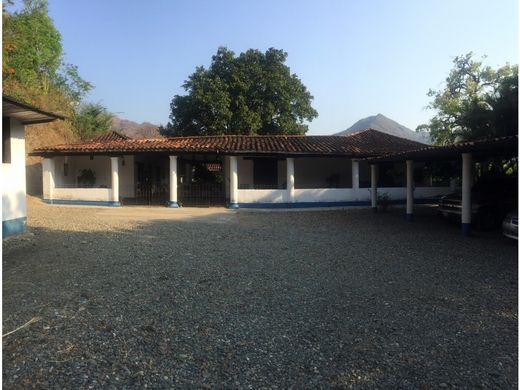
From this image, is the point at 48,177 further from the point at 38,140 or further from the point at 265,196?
the point at 265,196

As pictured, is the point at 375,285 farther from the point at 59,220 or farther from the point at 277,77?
the point at 277,77

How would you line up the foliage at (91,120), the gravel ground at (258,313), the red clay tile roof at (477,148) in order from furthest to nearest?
the foliage at (91,120) < the red clay tile roof at (477,148) < the gravel ground at (258,313)

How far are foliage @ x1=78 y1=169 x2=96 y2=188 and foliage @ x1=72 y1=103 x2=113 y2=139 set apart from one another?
37.0 feet

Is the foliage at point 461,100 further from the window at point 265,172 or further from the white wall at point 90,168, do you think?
the white wall at point 90,168

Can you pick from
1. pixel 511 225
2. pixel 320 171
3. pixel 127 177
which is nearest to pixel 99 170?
pixel 127 177

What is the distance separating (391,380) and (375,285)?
8.01 ft

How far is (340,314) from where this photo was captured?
162 inches

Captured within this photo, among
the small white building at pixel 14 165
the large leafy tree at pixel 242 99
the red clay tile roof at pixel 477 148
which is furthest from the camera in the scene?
the large leafy tree at pixel 242 99

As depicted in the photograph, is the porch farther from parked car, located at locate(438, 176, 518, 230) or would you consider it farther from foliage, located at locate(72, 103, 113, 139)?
foliage, located at locate(72, 103, 113, 139)

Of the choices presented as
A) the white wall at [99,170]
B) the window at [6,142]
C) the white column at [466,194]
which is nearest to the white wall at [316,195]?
the white column at [466,194]

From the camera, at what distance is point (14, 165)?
838 cm

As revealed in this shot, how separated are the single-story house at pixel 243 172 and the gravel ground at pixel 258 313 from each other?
306 inches

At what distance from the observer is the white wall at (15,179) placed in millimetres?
8055

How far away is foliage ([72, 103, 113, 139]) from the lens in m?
29.0
